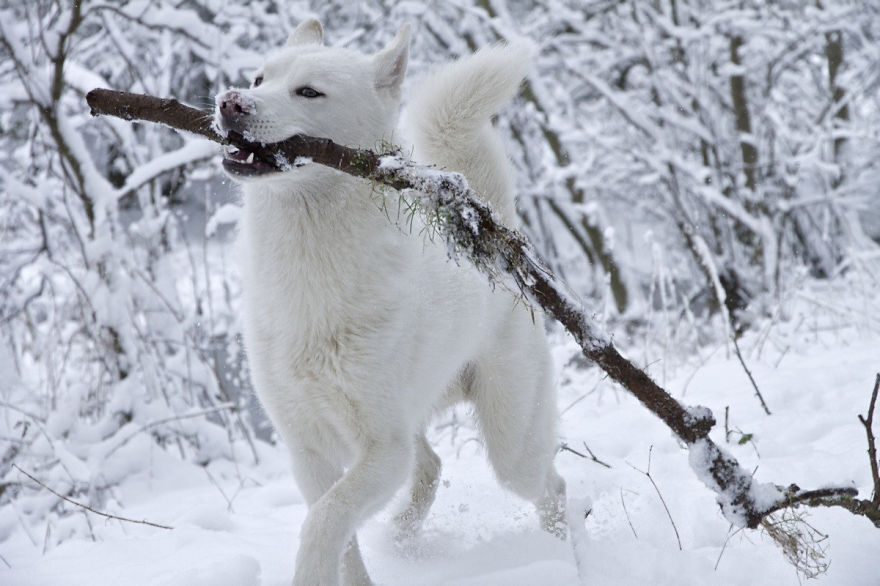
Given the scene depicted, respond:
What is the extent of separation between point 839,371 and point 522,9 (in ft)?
29.7

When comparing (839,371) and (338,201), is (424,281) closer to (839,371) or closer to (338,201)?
(338,201)

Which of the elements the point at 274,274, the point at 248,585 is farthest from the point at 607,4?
the point at 248,585

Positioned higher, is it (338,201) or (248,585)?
(338,201)

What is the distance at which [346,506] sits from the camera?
200cm

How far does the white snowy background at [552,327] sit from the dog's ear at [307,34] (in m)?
1.64

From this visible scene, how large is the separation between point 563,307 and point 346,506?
820 mm

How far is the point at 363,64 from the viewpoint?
2.53m

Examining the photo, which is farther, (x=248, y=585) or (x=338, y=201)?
(x=338, y=201)

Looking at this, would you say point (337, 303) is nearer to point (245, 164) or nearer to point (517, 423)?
point (245, 164)

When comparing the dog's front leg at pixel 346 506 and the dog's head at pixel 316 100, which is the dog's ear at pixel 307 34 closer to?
the dog's head at pixel 316 100

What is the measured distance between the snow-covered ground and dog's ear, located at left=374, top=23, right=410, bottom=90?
1589 millimetres

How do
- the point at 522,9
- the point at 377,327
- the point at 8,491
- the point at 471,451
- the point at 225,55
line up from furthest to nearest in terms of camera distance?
the point at 522,9, the point at 225,55, the point at 471,451, the point at 8,491, the point at 377,327

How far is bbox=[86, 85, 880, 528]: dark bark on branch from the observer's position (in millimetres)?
1709

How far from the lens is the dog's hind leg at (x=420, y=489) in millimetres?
2896
